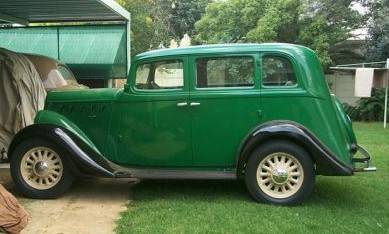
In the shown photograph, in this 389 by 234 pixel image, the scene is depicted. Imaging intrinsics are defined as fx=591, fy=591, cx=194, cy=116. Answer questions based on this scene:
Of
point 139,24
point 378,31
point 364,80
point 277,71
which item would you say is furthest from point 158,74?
point 139,24

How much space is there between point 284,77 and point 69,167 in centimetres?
282

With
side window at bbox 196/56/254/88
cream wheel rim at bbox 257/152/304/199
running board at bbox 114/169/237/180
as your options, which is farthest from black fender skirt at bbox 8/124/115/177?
cream wheel rim at bbox 257/152/304/199

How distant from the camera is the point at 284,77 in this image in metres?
7.04

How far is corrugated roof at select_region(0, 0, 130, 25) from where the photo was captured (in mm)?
11403

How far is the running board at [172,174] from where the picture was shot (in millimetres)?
7051

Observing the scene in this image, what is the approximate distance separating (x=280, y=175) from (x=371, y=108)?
12639 mm

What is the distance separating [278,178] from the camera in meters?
6.90

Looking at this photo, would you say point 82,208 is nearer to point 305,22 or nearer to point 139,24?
point 305,22

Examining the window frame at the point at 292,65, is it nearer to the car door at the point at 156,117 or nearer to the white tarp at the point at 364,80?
the car door at the point at 156,117

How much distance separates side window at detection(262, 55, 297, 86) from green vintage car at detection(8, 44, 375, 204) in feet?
0.04

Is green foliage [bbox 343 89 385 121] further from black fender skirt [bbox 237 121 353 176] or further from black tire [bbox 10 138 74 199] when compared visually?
black tire [bbox 10 138 74 199]

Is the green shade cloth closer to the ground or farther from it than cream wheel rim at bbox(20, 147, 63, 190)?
farther from it

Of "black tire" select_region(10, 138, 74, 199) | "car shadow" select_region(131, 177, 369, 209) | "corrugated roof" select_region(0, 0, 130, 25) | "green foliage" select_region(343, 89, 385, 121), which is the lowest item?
"green foliage" select_region(343, 89, 385, 121)

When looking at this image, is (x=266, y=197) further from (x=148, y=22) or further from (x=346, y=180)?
(x=148, y=22)
